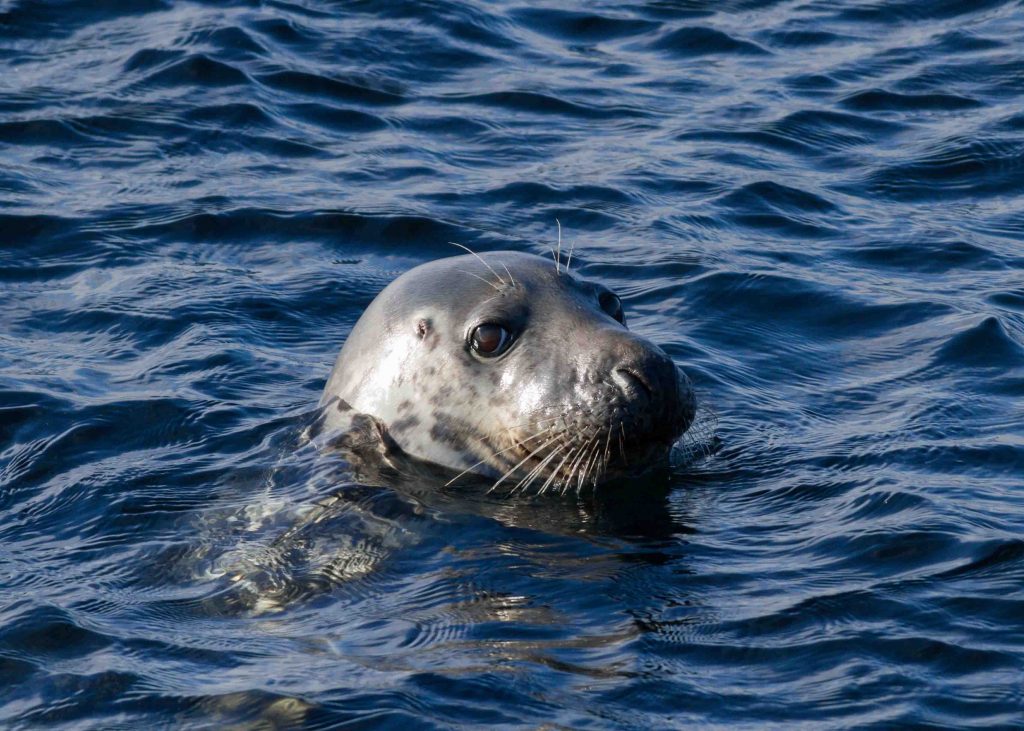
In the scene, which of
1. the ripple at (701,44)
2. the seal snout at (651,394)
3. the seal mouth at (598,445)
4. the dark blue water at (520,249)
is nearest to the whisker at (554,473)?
the seal mouth at (598,445)

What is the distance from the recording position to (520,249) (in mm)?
11383

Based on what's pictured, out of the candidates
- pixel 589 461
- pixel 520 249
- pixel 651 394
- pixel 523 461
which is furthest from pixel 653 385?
pixel 520 249

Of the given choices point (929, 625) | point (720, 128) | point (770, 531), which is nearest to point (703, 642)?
point (929, 625)

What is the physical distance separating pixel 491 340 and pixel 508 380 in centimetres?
23

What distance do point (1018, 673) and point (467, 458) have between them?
9.61 feet

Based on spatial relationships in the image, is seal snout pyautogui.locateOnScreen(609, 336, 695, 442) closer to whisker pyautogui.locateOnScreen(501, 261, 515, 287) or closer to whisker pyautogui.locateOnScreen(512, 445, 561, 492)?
whisker pyautogui.locateOnScreen(512, 445, 561, 492)

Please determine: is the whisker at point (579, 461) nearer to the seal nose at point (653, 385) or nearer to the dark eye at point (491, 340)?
the seal nose at point (653, 385)

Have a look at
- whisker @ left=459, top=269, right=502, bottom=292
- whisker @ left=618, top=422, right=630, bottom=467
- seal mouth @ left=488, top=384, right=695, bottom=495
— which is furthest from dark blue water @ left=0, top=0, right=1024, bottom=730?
whisker @ left=459, top=269, right=502, bottom=292

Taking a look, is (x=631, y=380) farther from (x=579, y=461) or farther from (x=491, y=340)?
(x=491, y=340)

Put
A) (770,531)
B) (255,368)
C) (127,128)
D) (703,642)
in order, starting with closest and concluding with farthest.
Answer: (703,642)
(770,531)
(255,368)
(127,128)

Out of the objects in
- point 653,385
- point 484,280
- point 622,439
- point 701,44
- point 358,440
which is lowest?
point 358,440

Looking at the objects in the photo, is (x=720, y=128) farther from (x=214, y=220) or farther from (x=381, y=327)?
(x=381, y=327)

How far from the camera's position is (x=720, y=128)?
13664mm

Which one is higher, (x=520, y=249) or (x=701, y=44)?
(x=701, y=44)
